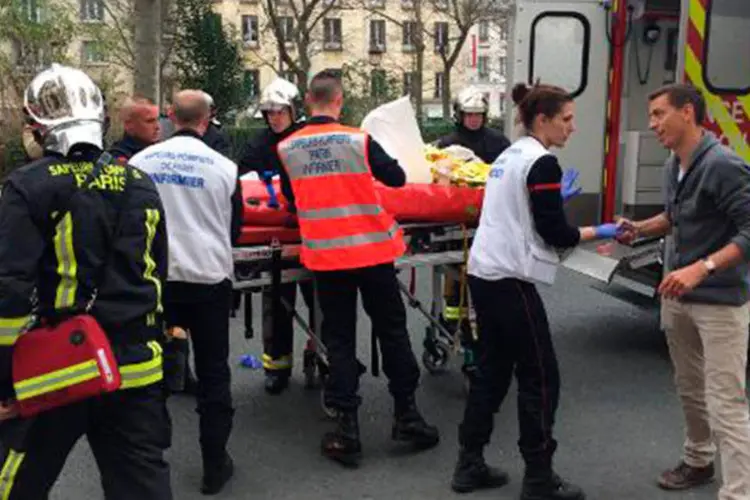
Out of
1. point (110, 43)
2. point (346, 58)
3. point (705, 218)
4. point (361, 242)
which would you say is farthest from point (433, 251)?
point (346, 58)

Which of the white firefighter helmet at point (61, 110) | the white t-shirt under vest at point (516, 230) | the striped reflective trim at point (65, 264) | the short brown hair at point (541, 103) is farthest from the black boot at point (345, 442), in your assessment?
the white firefighter helmet at point (61, 110)

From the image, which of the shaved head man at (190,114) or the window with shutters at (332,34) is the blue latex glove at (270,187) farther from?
the window with shutters at (332,34)

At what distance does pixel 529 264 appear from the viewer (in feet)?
12.5

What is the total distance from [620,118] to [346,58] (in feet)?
162

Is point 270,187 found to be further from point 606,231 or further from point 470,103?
point 606,231

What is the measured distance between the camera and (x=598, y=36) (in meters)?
6.95

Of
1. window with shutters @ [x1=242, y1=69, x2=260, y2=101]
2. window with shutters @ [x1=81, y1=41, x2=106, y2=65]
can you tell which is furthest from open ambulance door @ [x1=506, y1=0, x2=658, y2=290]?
window with shutters @ [x1=81, y1=41, x2=106, y2=65]

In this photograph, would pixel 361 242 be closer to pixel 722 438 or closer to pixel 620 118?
pixel 722 438

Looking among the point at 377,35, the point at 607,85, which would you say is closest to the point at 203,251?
the point at 607,85

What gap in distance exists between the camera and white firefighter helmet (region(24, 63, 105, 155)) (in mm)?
2697

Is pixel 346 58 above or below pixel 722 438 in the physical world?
Answer: above

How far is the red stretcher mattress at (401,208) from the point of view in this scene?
4.84 m

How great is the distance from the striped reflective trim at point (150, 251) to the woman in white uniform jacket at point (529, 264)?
1.56m

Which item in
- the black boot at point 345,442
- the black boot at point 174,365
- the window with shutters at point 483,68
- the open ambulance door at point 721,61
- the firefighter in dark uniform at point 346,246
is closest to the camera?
the black boot at point 174,365
